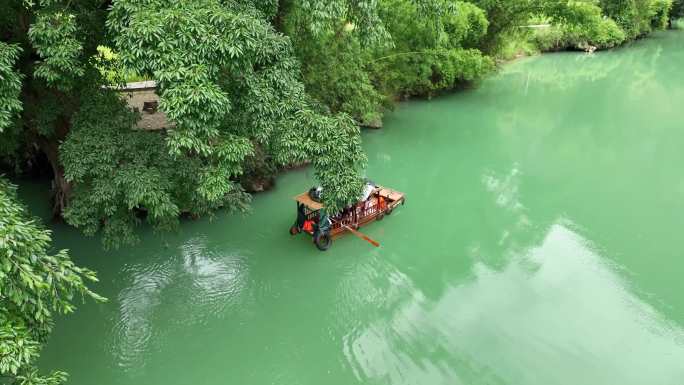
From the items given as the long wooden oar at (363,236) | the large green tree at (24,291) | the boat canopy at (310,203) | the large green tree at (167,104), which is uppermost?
the large green tree at (167,104)

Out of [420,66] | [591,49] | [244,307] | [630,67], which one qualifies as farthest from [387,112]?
[591,49]

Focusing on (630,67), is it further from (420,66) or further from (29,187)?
(29,187)

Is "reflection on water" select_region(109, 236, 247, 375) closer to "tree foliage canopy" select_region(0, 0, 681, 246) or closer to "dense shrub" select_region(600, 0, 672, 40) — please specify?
"tree foliage canopy" select_region(0, 0, 681, 246)

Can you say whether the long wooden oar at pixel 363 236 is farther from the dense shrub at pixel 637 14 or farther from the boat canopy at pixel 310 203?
the dense shrub at pixel 637 14

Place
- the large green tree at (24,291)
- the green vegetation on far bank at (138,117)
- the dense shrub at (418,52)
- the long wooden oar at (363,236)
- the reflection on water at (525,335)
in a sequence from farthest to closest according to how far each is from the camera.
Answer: the dense shrub at (418,52)
the long wooden oar at (363,236)
the reflection on water at (525,335)
the green vegetation on far bank at (138,117)
the large green tree at (24,291)

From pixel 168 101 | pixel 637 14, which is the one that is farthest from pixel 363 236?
pixel 637 14

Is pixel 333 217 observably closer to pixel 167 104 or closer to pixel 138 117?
pixel 138 117

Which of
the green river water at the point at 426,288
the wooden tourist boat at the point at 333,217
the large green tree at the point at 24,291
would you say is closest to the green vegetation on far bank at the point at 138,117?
the large green tree at the point at 24,291
